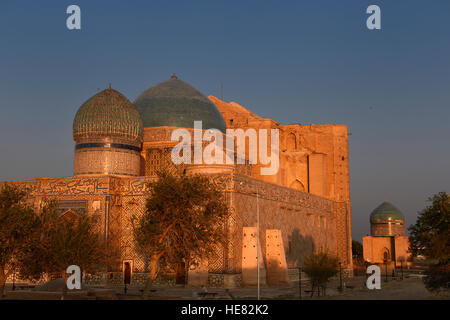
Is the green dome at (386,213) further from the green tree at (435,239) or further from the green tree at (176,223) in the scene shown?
the green tree at (176,223)

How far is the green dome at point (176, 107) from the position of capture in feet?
95.9

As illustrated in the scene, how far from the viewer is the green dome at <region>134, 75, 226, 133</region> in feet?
95.9

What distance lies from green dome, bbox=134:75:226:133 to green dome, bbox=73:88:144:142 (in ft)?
6.51

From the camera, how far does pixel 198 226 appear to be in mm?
18062

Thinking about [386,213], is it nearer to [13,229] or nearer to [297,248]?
[297,248]

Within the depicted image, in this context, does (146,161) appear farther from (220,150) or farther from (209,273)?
(209,273)

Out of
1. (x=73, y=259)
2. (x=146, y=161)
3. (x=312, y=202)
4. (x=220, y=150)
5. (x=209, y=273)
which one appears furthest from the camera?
(x=312, y=202)

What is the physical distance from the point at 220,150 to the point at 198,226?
26.4 feet

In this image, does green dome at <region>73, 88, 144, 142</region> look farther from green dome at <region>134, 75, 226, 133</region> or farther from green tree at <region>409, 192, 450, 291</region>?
green tree at <region>409, 192, 450, 291</region>

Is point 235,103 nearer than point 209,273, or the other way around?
point 209,273

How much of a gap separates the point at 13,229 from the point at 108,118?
10975 mm

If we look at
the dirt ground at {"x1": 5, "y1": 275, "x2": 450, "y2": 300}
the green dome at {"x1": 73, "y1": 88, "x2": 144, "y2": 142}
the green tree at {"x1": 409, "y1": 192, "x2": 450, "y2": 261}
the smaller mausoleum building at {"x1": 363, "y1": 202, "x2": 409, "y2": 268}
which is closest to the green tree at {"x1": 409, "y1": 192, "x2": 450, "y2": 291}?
the green tree at {"x1": 409, "y1": 192, "x2": 450, "y2": 261}

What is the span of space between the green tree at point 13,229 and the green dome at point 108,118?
9736 mm
